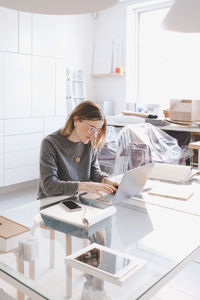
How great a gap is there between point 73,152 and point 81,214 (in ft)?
2.20

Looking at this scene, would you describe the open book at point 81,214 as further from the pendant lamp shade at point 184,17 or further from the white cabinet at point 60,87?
the white cabinet at point 60,87

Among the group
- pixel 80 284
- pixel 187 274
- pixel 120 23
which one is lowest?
pixel 187 274

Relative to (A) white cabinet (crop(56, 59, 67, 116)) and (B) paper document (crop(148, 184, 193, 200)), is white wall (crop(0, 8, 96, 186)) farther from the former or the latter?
(B) paper document (crop(148, 184, 193, 200))

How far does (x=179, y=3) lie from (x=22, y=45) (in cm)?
280

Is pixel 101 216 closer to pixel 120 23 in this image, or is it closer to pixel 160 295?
pixel 160 295

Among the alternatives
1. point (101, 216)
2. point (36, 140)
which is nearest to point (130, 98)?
point (36, 140)

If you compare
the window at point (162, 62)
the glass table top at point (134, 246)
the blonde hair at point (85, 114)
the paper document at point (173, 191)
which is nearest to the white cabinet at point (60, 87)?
the window at point (162, 62)

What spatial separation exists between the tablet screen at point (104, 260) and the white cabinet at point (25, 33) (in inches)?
136

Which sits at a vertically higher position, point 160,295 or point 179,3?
point 179,3

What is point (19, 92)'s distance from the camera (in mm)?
4043

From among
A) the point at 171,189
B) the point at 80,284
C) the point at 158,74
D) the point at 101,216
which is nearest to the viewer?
the point at 80,284

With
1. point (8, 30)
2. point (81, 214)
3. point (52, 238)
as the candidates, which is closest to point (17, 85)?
point (8, 30)

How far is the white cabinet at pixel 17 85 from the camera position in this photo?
391 centimetres

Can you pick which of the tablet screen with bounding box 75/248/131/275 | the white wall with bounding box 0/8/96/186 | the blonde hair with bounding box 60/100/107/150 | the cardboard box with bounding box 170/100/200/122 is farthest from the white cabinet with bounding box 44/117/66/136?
the tablet screen with bounding box 75/248/131/275
